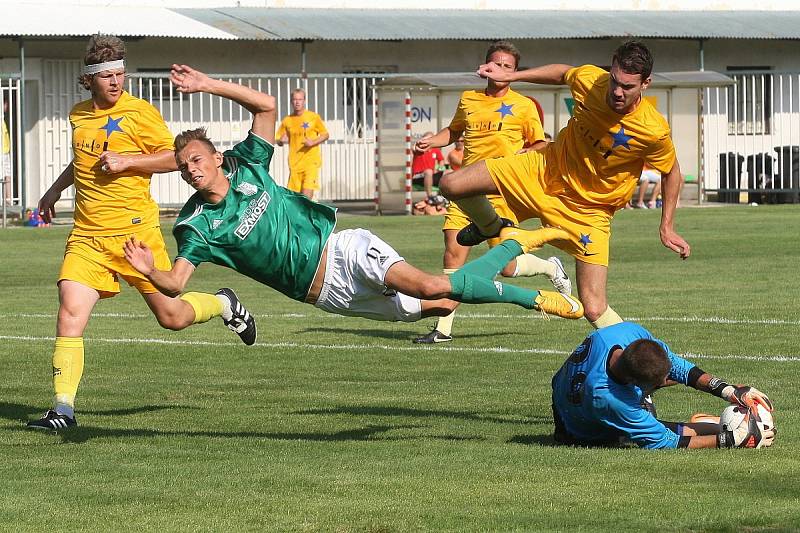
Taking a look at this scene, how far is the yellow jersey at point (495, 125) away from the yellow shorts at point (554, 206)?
14.2 ft

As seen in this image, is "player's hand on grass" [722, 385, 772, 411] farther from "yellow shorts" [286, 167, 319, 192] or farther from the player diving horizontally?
"yellow shorts" [286, 167, 319, 192]

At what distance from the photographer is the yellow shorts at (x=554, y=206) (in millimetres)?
10773

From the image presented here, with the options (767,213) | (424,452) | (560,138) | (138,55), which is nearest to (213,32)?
(138,55)

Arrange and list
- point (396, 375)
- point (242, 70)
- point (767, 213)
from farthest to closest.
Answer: point (242, 70) < point (767, 213) < point (396, 375)

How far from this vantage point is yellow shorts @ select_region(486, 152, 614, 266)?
10.8 meters

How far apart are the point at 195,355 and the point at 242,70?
24434 mm

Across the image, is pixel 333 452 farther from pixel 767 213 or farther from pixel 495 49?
pixel 767 213

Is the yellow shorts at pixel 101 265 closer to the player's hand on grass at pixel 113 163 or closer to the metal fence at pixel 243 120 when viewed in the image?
the player's hand on grass at pixel 113 163

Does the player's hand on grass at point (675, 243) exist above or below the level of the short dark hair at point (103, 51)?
below

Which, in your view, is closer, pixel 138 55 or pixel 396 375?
pixel 396 375

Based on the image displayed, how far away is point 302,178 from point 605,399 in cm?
2113

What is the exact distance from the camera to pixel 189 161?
9055 mm

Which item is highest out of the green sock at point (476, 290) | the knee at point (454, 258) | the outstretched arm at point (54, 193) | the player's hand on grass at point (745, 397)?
the outstretched arm at point (54, 193)

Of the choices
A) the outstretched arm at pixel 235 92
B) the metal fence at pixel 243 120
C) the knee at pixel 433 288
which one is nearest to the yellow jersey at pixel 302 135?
the metal fence at pixel 243 120
